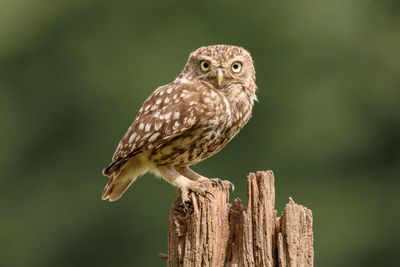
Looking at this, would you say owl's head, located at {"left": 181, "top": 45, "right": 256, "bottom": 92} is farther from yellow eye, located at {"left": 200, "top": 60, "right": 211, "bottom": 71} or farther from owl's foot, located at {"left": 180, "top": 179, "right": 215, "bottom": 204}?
owl's foot, located at {"left": 180, "top": 179, "right": 215, "bottom": 204}

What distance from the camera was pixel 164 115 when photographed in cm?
601

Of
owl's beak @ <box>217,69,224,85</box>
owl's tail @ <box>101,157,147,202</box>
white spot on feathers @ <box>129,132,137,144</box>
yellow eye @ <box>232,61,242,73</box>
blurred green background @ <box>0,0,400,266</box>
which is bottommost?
owl's tail @ <box>101,157,147,202</box>

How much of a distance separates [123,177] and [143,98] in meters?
9.35

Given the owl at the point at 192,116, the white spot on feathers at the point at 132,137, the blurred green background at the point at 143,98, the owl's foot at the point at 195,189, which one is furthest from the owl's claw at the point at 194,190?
the blurred green background at the point at 143,98

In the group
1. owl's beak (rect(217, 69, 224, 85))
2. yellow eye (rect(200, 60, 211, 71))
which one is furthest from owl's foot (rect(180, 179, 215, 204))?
yellow eye (rect(200, 60, 211, 71))

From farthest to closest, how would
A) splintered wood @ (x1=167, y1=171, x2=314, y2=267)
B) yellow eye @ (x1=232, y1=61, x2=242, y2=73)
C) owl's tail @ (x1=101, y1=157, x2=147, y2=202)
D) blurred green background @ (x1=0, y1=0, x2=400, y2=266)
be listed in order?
1. blurred green background @ (x1=0, y1=0, x2=400, y2=266)
2. owl's tail @ (x1=101, y1=157, x2=147, y2=202)
3. yellow eye @ (x1=232, y1=61, x2=242, y2=73)
4. splintered wood @ (x1=167, y1=171, x2=314, y2=267)

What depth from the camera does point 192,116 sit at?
19.4ft

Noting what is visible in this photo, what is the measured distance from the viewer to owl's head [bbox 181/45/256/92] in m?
6.12
